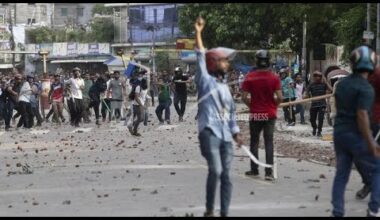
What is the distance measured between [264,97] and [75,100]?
586 inches

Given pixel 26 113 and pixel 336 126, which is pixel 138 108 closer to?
pixel 26 113

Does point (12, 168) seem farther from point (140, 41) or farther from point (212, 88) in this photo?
point (140, 41)

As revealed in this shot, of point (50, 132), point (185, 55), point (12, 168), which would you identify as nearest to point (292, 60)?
point (185, 55)

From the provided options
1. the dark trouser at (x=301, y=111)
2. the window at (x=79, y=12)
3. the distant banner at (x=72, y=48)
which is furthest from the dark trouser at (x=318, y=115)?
the window at (x=79, y=12)

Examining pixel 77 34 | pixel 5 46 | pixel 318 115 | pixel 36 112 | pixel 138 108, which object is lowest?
pixel 36 112

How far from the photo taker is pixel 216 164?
305 inches

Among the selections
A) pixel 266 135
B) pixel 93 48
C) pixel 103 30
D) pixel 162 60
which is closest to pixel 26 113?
pixel 266 135

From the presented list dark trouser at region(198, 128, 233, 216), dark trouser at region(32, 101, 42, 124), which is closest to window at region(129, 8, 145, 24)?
dark trouser at region(32, 101, 42, 124)

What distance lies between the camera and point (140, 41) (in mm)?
84375

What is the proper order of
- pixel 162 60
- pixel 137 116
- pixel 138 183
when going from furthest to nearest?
pixel 162 60, pixel 137 116, pixel 138 183

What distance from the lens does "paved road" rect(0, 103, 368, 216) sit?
8.99 meters

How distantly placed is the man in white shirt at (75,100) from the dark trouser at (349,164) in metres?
17.5

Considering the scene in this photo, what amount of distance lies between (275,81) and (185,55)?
55.1 m

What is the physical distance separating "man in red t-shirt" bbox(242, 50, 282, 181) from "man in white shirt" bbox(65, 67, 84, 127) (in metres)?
14.4
